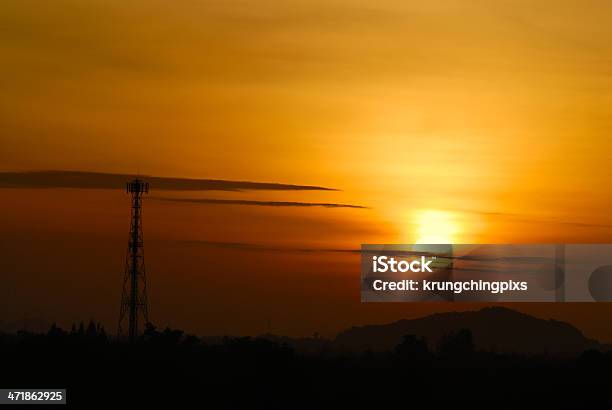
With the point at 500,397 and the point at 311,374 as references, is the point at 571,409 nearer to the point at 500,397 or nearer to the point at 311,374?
the point at 500,397

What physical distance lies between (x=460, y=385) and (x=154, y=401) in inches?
2322

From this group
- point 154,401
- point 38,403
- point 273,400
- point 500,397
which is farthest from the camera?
point 500,397

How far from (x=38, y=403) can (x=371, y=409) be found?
171 ft

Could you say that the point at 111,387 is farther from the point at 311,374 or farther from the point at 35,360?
the point at 311,374

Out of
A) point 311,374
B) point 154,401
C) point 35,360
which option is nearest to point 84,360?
point 35,360

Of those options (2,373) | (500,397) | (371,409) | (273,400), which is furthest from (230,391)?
(500,397)

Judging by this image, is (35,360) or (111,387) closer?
(111,387)

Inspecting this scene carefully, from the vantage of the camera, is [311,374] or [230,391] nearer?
[230,391]

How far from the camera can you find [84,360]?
571ft

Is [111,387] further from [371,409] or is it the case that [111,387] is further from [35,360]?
[371,409]

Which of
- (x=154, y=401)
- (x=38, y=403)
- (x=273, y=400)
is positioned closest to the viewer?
(x=38, y=403)

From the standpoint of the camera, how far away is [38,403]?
132 m

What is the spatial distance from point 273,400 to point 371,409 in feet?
45.2

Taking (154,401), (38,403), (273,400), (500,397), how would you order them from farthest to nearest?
(500,397) < (273,400) < (154,401) < (38,403)
